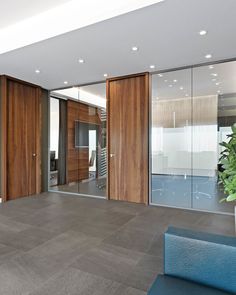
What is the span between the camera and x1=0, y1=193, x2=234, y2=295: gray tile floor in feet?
7.46

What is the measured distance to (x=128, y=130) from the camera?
5582 mm

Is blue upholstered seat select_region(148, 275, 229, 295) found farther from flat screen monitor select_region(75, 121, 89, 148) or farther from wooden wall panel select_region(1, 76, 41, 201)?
flat screen monitor select_region(75, 121, 89, 148)

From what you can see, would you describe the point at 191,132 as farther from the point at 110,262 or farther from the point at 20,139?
the point at 20,139

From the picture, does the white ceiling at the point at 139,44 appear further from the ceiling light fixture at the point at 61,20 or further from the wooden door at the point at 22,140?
the wooden door at the point at 22,140

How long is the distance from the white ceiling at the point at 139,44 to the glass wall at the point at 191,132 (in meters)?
0.41

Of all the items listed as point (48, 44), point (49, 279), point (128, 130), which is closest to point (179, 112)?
point (128, 130)

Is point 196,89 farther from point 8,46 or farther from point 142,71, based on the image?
point 8,46

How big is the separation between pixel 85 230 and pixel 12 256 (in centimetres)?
118

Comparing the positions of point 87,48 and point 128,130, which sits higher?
point 87,48

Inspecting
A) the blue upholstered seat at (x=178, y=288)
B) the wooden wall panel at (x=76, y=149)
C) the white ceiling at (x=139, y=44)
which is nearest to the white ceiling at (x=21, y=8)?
the white ceiling at (x=139, y=44)

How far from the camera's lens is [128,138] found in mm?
5582

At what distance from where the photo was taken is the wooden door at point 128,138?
5.40 metres

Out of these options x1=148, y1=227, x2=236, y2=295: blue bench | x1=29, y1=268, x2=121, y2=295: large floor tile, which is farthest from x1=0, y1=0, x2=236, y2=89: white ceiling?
x1=29, y1=268, x2=121, y2=295: large floor tile

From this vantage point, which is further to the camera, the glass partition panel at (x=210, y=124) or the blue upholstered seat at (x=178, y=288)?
the glass partition panel at (x=210, y=124)
